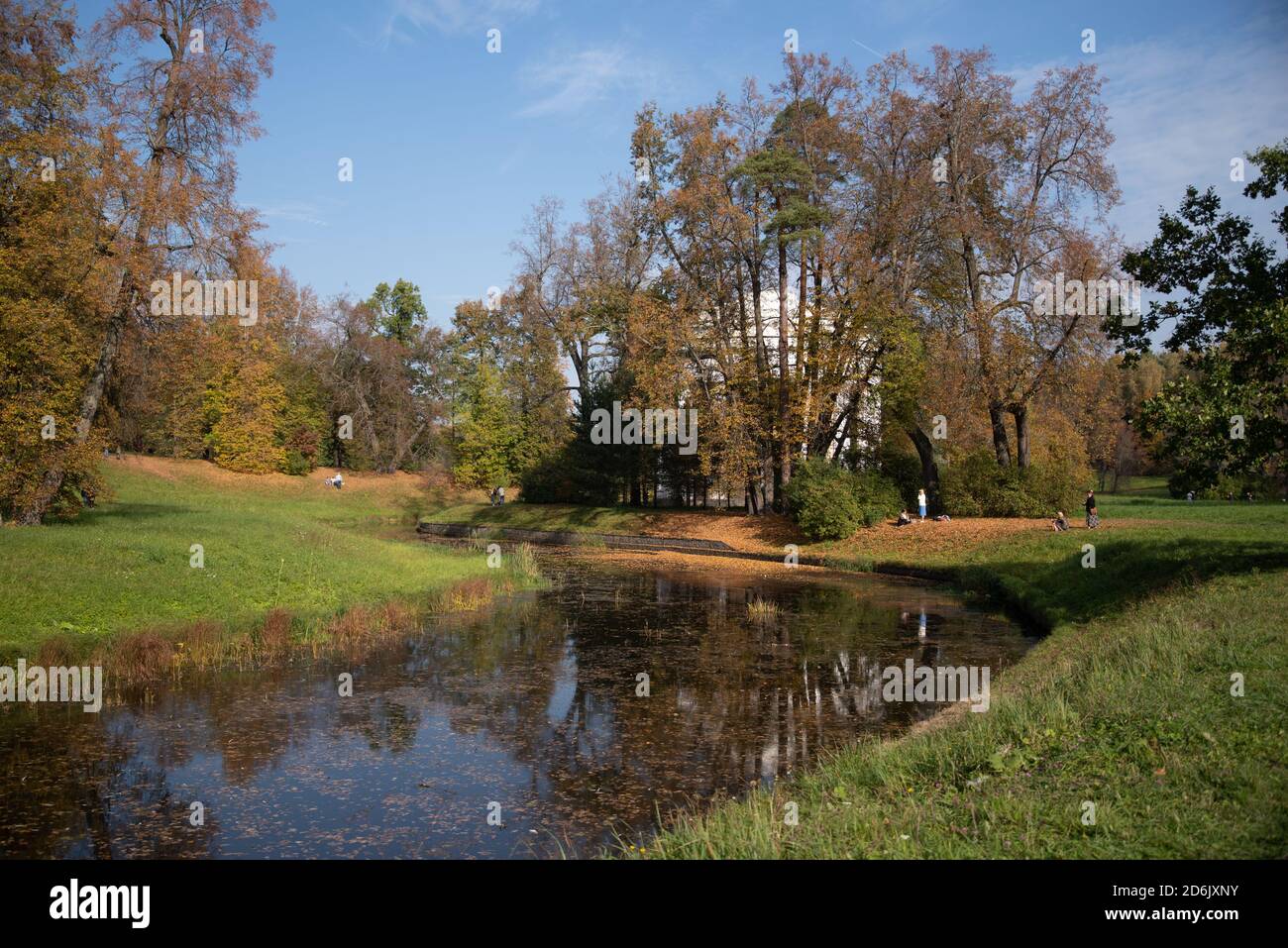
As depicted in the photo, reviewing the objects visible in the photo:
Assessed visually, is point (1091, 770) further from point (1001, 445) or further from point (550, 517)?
point (550, 517)

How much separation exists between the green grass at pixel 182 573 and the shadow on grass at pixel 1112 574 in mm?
13164

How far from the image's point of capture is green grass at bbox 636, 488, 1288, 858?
5.60 meters

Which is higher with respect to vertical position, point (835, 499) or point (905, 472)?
Answer: point (905, 472)

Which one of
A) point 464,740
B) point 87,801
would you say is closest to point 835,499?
point 464,740

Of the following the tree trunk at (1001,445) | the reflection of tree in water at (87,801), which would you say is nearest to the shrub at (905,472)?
the tree trunk at (1001,445)

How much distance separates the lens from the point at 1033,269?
103ft

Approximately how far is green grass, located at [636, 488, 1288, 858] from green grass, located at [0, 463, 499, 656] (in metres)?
10.9

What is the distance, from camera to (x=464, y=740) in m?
10.1

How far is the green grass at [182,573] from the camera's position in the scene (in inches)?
535

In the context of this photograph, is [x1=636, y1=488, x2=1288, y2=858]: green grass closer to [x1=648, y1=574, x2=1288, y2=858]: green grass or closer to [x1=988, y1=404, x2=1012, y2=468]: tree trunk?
[x1=648, y1=574, x2=1288, y2=858]: green grass

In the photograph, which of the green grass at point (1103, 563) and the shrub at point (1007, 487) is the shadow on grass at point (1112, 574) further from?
the shrub at point (1007, 487)

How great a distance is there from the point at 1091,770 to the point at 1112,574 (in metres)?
13.0
